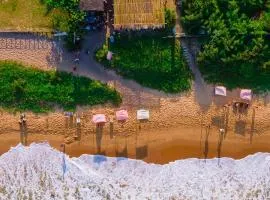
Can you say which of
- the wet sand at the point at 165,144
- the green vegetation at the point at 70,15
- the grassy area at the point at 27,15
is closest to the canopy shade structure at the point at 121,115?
the wet sand at the point at 165,144

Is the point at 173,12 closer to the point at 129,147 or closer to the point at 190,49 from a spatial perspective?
the point at 190,49

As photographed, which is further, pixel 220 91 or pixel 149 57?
pixel 220 91

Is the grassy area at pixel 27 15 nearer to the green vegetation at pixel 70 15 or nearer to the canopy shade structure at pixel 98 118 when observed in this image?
the green vegetation at pixel 70 15

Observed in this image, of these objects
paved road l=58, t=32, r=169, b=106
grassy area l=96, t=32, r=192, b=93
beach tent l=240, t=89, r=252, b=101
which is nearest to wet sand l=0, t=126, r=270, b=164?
paved road l=58, t=32, r=169, b=106

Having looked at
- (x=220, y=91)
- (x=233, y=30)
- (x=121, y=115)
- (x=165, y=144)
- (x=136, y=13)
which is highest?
(x=136, y=13)

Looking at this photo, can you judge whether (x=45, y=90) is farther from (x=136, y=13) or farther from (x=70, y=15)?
(x=136, y=13)

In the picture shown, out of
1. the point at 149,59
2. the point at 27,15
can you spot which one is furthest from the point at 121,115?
the point at 27,15

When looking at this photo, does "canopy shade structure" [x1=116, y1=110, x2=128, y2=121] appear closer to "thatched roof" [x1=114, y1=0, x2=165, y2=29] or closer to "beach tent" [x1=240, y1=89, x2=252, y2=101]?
"thatched roof" [x1=114, y1=0, x2=165, y2=29]
